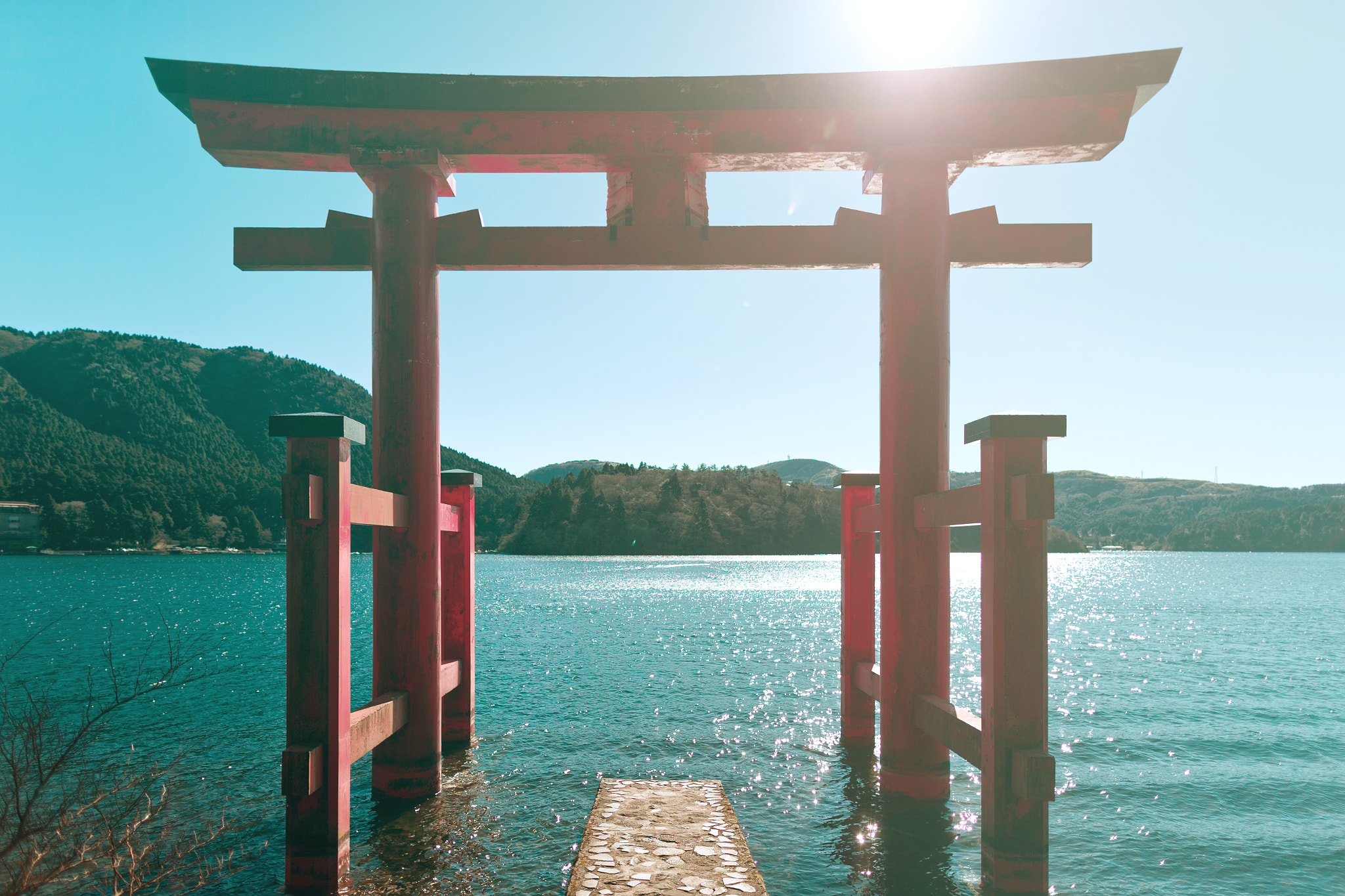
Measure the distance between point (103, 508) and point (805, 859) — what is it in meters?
137

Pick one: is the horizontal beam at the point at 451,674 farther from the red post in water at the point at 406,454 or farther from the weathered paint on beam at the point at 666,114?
the weathered paint on beam at the point at 666,114

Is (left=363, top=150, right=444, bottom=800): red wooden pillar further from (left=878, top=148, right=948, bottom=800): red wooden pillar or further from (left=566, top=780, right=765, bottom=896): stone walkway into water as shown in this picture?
(left=878, top=148, right=948, bottom=800): red wooden pillar

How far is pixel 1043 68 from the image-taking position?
20.5 ft

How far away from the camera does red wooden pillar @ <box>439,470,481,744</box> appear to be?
Result: 8953 millimetres

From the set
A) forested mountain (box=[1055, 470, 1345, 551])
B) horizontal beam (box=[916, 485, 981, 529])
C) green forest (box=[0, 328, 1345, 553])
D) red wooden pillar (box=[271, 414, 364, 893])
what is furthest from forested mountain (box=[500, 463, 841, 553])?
red wooden pillar (box=[271, 414, 364, 893])

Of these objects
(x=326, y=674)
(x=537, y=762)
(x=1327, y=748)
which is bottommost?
(x=1327, y=748)

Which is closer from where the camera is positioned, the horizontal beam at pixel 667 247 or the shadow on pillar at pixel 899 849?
the shadow on pillar at pixel 899 849

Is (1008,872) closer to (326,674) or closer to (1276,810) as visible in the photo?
(326,674)

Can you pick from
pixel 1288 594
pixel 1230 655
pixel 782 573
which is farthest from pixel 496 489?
pixel 1230 655

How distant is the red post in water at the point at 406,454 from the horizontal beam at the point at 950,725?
4.41 meters

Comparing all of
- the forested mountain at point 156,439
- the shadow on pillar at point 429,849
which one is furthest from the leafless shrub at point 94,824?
the forested mountain at point 156,439

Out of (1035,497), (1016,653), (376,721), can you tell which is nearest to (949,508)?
(1035,497)

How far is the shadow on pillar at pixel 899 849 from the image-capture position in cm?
592

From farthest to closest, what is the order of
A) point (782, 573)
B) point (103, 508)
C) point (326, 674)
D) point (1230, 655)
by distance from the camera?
point (103, 508), point (782, 573), point (1230, 655), point (326, 674)
